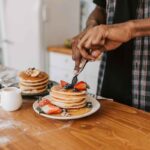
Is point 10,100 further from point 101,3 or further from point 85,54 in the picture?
point 101,3

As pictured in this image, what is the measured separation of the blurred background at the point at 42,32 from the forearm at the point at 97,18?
114cm

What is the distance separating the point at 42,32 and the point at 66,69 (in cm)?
45

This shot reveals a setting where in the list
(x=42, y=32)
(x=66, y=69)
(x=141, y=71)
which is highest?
(x=42, y=32)

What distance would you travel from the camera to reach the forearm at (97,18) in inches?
49.4

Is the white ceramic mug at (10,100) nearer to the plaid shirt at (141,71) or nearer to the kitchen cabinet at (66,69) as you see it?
the plaid shirt at (141,71)

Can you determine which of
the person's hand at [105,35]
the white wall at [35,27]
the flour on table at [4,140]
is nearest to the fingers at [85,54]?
the person's hand at [105,35]

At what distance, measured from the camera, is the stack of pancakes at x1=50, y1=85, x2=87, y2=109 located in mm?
868

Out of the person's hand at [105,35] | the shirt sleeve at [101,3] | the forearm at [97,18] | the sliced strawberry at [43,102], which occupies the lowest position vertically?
the sliced strawberry at [43,102]

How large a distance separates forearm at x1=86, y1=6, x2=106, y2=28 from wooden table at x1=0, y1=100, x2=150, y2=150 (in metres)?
0.49

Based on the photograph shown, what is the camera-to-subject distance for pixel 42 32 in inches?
106

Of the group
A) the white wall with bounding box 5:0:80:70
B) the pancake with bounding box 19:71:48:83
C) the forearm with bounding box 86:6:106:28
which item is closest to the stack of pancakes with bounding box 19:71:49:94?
the pancake with bounding box 19:71:48:83

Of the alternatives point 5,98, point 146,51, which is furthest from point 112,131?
point 146,51

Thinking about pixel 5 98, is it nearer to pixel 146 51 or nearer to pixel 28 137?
pixel 28 137

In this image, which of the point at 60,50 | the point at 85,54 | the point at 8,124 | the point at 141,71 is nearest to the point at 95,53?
the point at 85,54
